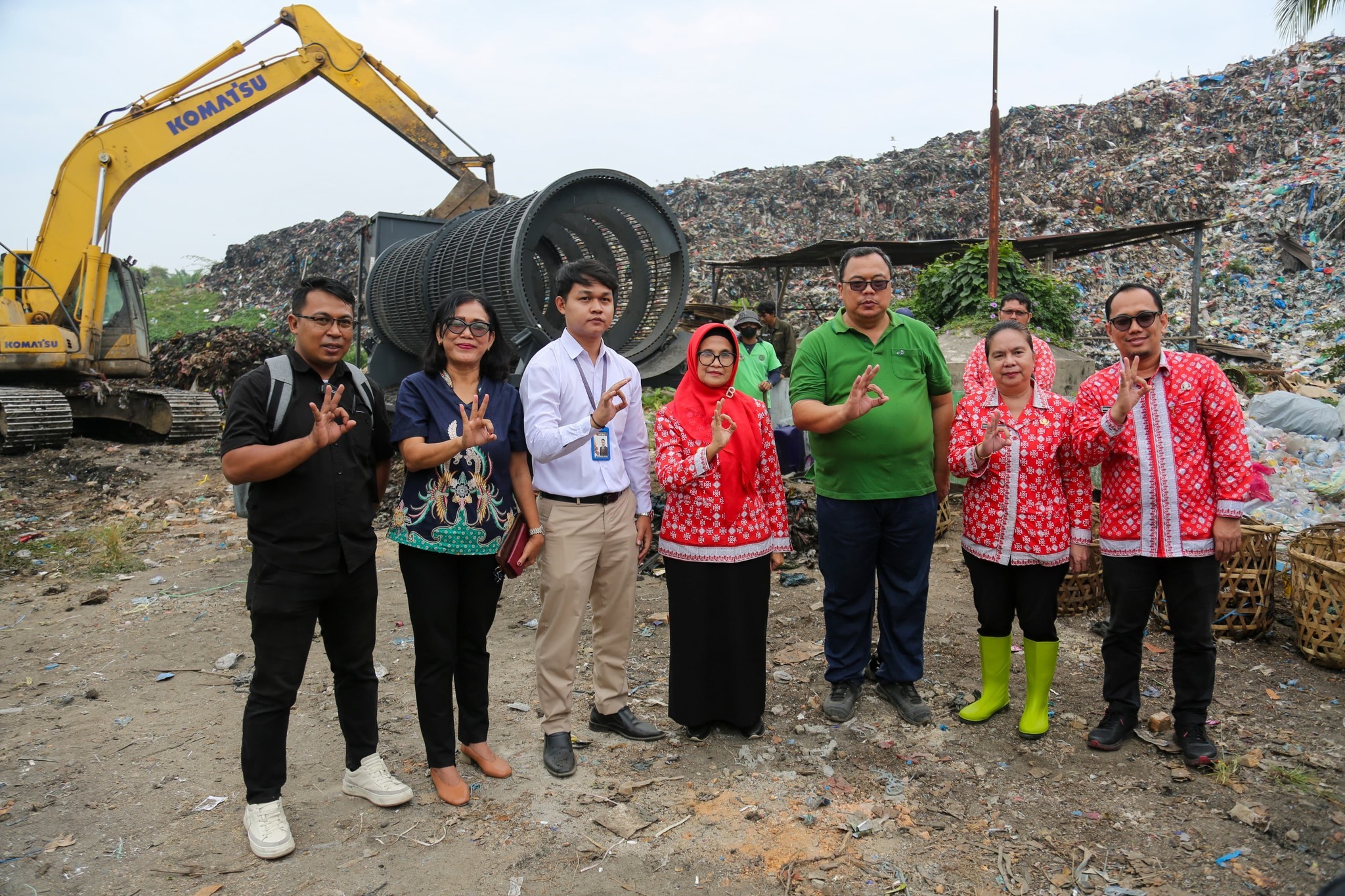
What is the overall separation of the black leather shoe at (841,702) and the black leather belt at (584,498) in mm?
1224

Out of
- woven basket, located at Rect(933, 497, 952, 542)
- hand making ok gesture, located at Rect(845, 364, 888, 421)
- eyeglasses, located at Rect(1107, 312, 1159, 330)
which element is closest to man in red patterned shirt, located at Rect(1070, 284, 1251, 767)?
eyeglasses, located at Rect(1107, 312, 1159, 330)

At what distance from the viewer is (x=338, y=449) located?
2473 mm

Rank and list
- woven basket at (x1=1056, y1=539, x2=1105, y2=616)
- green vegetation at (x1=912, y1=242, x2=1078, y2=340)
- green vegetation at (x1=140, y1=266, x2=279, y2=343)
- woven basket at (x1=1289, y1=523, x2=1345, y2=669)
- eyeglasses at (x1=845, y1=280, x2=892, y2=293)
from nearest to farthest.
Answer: eyeglasses at (x1=845, y1=280, x2=892, y2=293), woven basket at (x1=1289, y1=523, x2=1345, y2=669), woven basket at (x1=1056, y1=539, x2=1105, y2=616), green vegetation at (x1=912, y1=242, x2=1078, y2=340), green vegetation at (x1=140, y1=266, x2=279, y2=343)

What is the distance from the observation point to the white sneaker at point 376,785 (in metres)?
2.69

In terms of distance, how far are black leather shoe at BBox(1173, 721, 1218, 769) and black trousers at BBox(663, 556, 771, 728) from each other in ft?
4.69

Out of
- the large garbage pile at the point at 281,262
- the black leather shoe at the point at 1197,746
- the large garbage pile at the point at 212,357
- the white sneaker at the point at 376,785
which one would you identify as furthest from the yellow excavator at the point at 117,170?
the large garbage pile at the point at 281,262

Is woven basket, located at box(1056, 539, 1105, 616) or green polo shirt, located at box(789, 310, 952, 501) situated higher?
green polo shirt, located at box(789, 310, 952, 501)

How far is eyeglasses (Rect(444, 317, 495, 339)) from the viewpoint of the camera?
8.80 ft

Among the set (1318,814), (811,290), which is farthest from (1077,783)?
(811,290)

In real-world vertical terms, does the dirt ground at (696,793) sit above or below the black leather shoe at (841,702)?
below

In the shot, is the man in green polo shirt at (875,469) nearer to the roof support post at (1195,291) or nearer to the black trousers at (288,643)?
the black trousers at (288,643)

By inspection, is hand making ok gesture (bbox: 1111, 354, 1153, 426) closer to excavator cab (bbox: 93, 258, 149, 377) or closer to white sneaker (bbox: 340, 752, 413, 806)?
white sneaker (bbox: 340, 752, 413, 806)

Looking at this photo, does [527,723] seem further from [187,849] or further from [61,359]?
[61,359]

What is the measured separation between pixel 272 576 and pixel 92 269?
8654 millimetres
